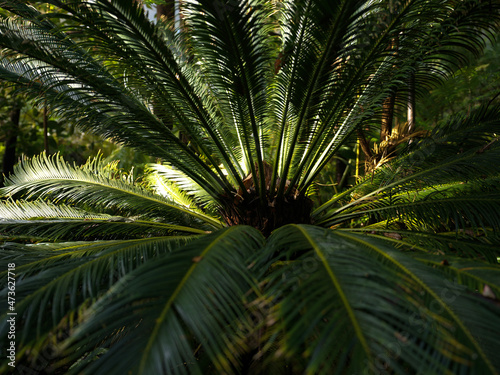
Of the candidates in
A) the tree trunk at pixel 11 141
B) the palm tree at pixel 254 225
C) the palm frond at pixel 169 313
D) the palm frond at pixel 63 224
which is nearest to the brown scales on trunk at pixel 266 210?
the palm tree at pixel 254 225

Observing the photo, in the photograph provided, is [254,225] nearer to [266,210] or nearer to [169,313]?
[266,210]

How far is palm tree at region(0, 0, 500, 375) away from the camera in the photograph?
3.12 feet

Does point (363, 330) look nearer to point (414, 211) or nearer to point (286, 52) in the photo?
point (414, 211)

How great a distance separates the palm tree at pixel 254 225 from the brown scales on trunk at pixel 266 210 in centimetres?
1

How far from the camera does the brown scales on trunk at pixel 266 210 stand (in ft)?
8.57

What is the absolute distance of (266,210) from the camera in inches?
104

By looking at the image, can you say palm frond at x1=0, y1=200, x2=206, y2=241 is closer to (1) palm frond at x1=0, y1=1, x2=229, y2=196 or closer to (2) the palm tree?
(2) the palm tree

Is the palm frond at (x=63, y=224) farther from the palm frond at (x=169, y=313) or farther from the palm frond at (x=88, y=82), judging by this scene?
the palm frond at (x=169, y=313)

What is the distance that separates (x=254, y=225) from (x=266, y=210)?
0.16 m

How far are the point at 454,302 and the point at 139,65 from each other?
7.90ft

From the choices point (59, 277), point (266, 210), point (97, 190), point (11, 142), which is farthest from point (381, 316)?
point (11, 142)

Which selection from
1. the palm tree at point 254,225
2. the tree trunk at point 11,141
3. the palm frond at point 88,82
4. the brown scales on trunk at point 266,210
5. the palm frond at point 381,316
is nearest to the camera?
the palm frond at point 381,316

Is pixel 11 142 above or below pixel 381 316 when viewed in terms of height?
above

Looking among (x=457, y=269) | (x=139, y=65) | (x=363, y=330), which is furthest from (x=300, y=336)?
(x=139, y=65)
